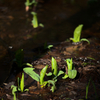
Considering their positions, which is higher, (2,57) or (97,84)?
(2,57)

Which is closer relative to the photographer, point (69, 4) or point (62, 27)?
point (62, 27)

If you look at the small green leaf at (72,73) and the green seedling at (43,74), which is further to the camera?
the small green leaf at (72,73)

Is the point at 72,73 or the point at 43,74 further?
the point at 72,73

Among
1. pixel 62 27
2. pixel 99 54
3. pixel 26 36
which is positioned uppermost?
pixel 62 27

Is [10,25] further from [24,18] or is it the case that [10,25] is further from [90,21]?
[90,21]

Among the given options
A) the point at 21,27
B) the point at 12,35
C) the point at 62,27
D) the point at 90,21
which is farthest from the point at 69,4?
the point at 12,35

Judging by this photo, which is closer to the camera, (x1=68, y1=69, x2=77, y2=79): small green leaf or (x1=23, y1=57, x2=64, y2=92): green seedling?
(x1=23, y1=57, x2=64, y2=92): green seedling

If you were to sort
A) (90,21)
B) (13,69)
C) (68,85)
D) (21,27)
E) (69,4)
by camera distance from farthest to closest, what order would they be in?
(69,4)
(90,21)
(21,27)
(13,69)
(68,85)

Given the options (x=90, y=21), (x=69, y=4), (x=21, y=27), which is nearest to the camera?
(x=21, y=27)

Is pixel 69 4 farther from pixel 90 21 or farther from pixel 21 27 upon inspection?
pixel 21 27
